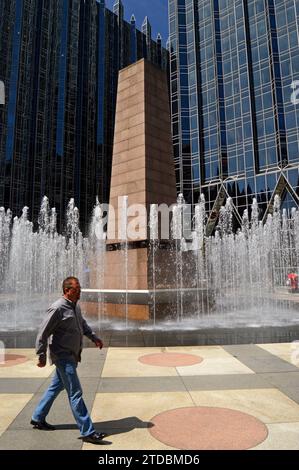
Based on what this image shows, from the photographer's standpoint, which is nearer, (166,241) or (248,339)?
(248,339)

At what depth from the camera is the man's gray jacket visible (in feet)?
11.9

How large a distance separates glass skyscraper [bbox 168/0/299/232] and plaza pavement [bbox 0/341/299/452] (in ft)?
116

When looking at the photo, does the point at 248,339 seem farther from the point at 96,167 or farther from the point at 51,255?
the point at 96,167

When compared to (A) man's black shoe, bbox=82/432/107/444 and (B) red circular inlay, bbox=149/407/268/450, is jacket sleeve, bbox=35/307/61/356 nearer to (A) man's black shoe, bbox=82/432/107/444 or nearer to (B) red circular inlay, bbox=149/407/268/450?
(A) man's black shoe, bbox=82/432/107/444

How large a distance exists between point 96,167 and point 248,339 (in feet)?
157

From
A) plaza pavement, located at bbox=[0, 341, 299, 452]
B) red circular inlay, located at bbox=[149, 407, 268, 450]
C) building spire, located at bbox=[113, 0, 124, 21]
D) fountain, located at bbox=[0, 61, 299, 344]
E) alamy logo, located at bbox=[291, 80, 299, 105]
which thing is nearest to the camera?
red circular inlay, located at bbox=[149, 407, 268, 450]

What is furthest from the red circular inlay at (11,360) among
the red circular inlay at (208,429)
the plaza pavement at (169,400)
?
the red circular inlay at (208,429)

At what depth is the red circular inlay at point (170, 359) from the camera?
6688 millimetres

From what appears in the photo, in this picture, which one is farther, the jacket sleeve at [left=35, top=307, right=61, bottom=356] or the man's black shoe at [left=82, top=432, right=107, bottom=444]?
the jacket sleeve at [left=35, top=307, right=61, bottom=356]

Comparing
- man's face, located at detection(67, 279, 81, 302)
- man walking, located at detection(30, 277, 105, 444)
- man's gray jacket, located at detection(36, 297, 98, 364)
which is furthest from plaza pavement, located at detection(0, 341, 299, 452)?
man's face, located at detection(67, 279, 81, 302)

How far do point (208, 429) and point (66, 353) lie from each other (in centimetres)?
159

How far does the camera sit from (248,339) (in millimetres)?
9023

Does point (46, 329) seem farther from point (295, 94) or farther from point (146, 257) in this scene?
point (295, 94)
